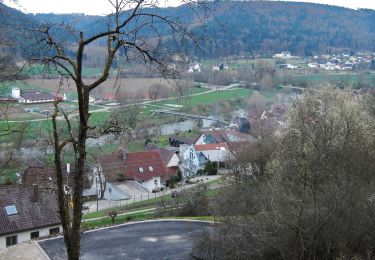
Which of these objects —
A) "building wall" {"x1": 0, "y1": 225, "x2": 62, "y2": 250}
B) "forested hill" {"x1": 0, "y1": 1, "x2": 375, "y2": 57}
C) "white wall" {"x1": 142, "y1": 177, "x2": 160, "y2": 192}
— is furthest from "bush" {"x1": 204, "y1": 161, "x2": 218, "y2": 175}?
"forested hill" {"x1": 0, "y1": 1, "x2": 375, "y2": 57}

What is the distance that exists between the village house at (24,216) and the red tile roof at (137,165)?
42.7 ft

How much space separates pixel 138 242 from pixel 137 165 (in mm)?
19377

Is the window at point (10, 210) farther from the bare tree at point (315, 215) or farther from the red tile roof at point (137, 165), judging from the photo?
the red tile roof at point (137, 165)

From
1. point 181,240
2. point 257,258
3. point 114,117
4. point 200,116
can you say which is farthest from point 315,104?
point 200,116

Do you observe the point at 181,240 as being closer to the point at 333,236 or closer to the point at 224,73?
the point at 333,236

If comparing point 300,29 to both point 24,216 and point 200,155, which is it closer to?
point 200,155

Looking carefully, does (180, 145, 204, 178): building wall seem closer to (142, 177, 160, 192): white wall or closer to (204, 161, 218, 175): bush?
(204, 161, 218, 175): bush

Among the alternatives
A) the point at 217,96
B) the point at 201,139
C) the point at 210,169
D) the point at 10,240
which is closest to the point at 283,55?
the point at 217,96

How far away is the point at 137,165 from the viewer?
33.0 m

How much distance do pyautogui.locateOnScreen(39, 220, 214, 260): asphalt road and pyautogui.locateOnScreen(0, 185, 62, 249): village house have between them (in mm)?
2544

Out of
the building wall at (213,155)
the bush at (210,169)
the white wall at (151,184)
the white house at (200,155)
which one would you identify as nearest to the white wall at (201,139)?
the white house at (200,155)

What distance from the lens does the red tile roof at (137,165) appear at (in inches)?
1258

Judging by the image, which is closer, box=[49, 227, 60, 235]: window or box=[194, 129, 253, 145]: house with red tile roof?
box=[49, 227, 60, 235]: window

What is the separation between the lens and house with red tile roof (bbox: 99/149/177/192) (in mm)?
32062
